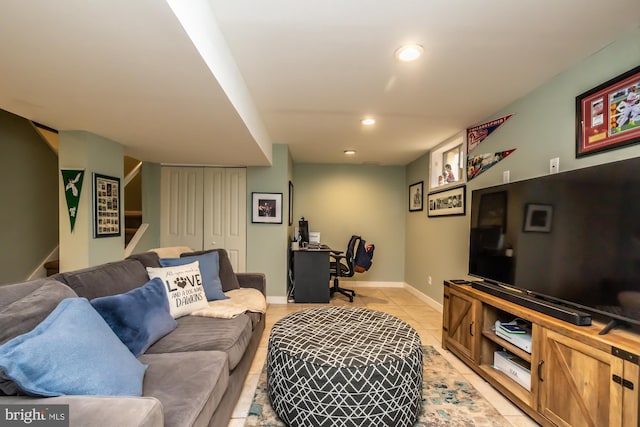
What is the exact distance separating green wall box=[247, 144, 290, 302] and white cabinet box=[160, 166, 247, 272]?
9.0 inches

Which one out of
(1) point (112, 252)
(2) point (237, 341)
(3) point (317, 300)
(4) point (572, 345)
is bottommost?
(3) point (317, 300)

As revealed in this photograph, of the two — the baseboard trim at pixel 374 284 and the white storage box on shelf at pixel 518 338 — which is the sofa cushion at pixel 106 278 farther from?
the baseboard trim at pixel 374 284

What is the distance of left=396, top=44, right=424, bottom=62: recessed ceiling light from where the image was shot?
6.15ft

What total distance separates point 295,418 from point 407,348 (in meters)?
0.74

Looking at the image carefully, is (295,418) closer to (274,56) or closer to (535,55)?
(274,56)

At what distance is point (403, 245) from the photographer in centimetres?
575

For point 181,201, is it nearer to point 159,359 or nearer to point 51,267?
point 51,267

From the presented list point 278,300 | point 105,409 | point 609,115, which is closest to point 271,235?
point 278,300

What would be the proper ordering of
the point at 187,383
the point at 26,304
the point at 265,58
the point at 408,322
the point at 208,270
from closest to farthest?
the point at 26,304, the point at 187,383, the point at 265,58, the point at 208,270, the point at 408,322

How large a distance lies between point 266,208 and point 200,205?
3.39ft

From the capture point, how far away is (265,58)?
2045 mm

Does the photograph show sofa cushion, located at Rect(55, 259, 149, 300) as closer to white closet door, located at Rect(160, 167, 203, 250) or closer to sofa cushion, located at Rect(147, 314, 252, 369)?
sofa cushion, located at Rect(147, 314, 252, 369)

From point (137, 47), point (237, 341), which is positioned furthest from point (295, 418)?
point (137, 47)

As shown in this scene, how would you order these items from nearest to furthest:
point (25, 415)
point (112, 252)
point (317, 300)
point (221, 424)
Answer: point (25, 415), point (221, 424), point (112, 252), point (317, 300)
